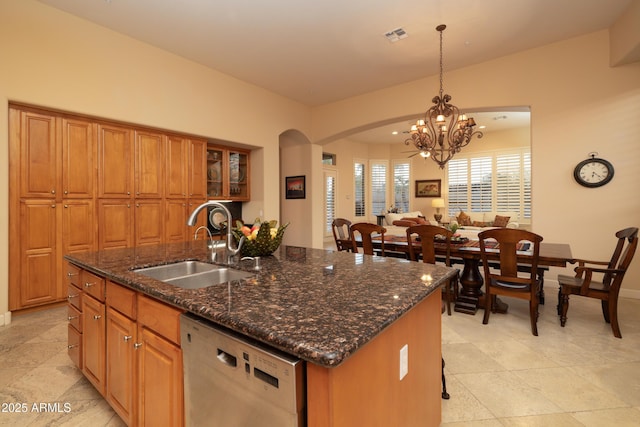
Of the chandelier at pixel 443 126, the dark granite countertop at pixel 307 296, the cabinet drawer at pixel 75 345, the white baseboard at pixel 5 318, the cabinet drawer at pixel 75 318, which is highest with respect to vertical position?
the chandelier at pixel 443 126

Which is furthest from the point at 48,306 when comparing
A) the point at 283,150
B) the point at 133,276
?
the point at 283,150

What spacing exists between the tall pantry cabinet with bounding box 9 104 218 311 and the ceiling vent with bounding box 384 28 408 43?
3.14 meters

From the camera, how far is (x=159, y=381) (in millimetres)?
1249

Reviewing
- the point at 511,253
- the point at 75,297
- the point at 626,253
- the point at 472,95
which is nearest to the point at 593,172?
the point at 626,253

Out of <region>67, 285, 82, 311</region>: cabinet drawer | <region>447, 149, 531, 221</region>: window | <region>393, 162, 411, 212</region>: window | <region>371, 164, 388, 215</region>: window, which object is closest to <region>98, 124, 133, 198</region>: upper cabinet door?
<region>67, 285, 82, 311</region>: cabinet drawer

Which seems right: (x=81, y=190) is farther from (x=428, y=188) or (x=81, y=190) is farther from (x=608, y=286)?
(x=428, y=188)

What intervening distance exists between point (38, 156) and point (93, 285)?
2.42m

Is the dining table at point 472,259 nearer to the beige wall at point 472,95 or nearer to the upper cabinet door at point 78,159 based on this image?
the beige wall at point 472,95

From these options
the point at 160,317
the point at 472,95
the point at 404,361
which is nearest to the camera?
the point at 404,361

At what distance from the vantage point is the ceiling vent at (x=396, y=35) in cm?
360

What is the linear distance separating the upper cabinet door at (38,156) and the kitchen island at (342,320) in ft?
7.01

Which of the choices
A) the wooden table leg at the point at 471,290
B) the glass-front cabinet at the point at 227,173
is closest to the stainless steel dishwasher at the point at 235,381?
the wooden table leg at the point at 471,290

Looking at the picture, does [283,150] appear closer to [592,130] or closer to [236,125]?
[236,125]

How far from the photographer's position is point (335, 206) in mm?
9109
